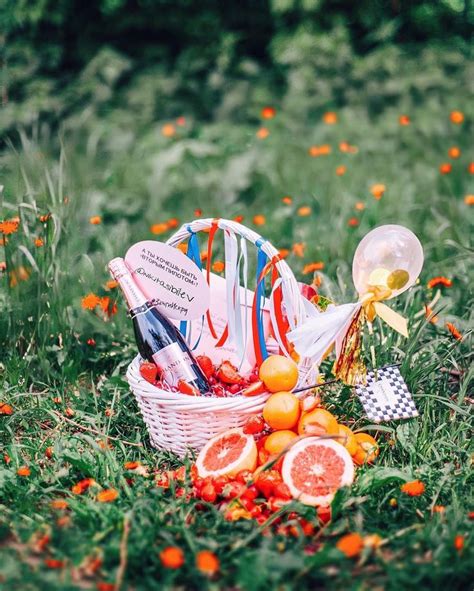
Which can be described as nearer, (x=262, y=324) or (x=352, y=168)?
(x=262, y=324)

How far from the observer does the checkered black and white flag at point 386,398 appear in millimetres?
2254

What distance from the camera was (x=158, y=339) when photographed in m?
2.39

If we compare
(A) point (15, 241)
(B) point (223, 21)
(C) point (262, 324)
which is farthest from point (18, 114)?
(C) point (262, 324)

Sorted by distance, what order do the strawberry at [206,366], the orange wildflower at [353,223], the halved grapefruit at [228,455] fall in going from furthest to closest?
the orange wildflower at [353,223] < the strawberry at [206,366] < the halved grapefruit at [228,455]

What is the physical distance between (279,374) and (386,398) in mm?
361

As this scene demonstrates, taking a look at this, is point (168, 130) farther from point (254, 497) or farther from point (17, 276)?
A: point (254, 497)

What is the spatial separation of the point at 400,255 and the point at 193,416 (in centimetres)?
75

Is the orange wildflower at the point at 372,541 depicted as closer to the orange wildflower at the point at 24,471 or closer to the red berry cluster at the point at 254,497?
the red berry cluster at the point at 254,497

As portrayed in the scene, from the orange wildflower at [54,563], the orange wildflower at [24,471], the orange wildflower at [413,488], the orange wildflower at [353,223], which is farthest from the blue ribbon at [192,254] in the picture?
the orange wildflower at [353,223]

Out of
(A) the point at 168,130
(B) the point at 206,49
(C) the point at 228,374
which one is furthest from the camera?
(B) the point at 206,49

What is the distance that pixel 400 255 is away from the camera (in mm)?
2188

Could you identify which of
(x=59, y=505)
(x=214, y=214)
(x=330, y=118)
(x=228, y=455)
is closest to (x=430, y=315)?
(x=228, y=455)

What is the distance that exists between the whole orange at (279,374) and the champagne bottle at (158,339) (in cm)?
24

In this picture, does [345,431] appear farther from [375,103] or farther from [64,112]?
[64,112]
